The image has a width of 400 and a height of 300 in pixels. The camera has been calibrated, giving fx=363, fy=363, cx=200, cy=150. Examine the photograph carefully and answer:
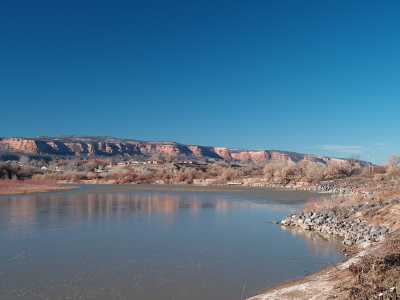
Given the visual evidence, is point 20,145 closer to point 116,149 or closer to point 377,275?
point 116,149

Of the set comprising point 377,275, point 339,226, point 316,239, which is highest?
point 377,275

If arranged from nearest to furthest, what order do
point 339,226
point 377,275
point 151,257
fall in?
1. point 377,275
2. point 151,257
3. point 339,226

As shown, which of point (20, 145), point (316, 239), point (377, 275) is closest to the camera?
point (377, 275)

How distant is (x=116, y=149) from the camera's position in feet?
551

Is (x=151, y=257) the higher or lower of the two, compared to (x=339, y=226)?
lower

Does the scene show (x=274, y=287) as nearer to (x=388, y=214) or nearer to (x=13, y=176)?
(x=388, y=214)

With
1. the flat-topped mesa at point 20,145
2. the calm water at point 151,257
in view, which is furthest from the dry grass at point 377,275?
the flat-topped mesa at point 20,145

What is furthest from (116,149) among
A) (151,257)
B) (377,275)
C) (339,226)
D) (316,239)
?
(377,275)

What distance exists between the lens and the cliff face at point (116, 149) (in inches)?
5513

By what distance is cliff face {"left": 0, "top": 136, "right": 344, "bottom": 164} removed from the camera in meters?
140

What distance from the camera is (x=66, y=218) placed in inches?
724

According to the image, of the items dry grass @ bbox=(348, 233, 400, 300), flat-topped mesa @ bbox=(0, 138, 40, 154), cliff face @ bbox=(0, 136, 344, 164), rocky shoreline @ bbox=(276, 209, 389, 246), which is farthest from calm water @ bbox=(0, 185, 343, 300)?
flat-topped mesa @ bbox=(0, 138, 40, 154)

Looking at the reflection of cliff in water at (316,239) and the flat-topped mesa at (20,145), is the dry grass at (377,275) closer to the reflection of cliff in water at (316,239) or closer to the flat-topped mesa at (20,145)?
the reflection of cliff in water at (316,239)

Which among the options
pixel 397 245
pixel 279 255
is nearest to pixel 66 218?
pixel 279 255
